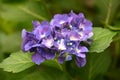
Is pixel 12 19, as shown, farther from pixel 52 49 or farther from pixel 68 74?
pixel 52 49

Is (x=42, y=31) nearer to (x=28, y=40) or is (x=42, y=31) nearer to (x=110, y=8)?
(x=28, y=40)

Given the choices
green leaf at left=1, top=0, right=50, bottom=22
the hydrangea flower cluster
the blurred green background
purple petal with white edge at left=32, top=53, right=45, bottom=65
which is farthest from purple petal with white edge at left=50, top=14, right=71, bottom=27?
green leaf at left=1, top=0, right=50, bottom=22

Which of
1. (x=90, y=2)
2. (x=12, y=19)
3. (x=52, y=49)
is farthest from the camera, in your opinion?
(x=90, y=2)

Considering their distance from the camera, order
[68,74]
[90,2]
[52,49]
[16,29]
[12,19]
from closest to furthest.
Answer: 1. [52,49]
2. [68,74]
3. [12,19]
4. [16,29]
5. [90,2]

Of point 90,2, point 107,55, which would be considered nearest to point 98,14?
point 90,2

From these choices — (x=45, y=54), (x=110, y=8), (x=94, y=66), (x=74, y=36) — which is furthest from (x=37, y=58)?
(x=110, y=8)

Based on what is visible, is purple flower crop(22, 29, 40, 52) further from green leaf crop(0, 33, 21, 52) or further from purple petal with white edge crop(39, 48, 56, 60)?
green leaf crop(0, 33, 21, 52)

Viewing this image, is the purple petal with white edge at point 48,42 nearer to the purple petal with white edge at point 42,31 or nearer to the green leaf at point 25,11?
the purple petal with white edge at point 42,31

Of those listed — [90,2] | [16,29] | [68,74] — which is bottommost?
[68,74]
